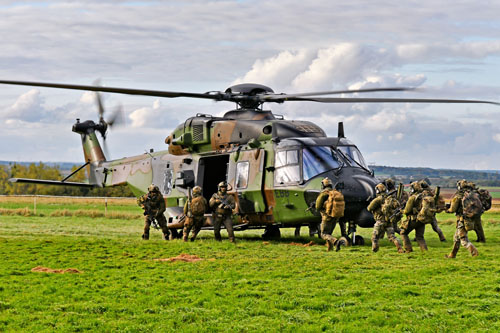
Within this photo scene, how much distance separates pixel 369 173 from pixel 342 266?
566 cm

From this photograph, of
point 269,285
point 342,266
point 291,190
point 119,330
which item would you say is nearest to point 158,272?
point 269,285

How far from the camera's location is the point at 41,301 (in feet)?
36.3

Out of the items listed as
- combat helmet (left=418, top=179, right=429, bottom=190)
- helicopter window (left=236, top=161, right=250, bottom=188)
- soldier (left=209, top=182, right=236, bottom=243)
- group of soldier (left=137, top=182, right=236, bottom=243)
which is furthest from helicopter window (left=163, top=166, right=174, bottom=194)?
combat helmet (left=418, top=179, right=429, bottom=190)

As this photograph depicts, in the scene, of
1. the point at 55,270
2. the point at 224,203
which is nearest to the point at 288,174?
the point at 224,203

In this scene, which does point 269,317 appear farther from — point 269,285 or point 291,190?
point 291,190

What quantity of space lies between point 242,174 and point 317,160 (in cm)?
283

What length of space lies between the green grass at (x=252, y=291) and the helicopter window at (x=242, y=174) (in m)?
3.33

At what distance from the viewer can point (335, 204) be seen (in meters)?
17.1

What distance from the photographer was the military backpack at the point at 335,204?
17.1 m

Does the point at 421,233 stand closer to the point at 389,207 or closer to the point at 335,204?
the point at 389,207

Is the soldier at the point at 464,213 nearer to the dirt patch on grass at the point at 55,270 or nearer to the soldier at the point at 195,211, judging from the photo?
the soldier at the point at 195,211

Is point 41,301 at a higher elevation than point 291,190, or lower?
lower

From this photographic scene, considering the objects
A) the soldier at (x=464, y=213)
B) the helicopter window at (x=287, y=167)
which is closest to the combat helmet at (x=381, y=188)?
the soldier at (x=464, y=213)

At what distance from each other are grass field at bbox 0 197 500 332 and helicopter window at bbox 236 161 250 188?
10.2 ft
